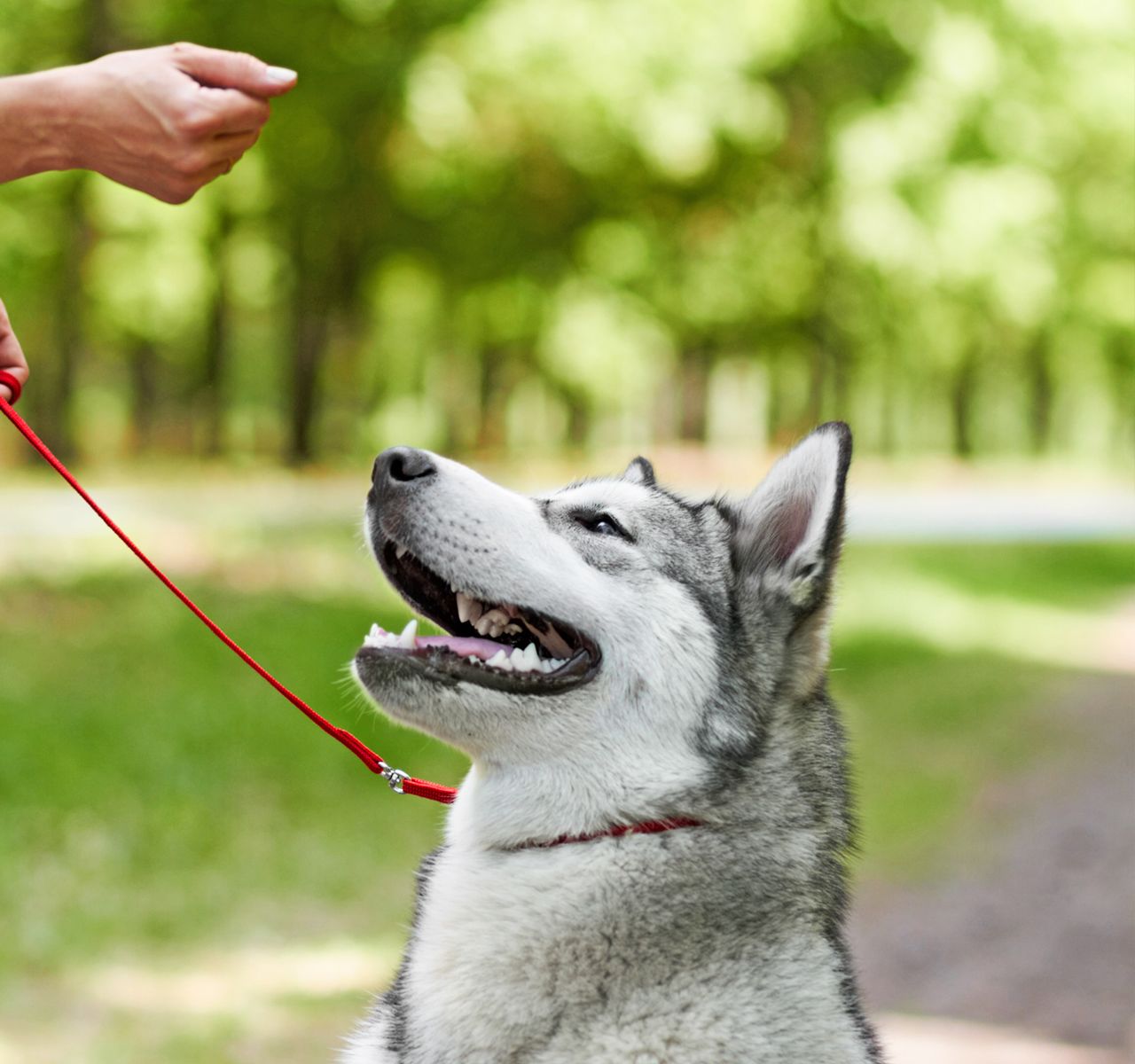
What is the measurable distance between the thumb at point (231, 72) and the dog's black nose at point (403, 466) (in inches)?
34.5

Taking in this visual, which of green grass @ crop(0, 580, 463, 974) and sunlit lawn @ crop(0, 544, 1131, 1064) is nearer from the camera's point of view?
sunlit lawn @ crop(0, 544, 1131, 1064)

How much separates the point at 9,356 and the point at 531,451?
27954 millimetres

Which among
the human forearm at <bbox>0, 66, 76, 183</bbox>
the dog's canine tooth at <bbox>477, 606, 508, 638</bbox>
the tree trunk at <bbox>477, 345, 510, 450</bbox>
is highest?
the human forearm at <bbox>0, 66, 76, 183</bbox>

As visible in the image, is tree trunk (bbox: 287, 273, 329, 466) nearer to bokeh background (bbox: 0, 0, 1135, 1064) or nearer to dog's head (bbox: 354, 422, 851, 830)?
bokeh background (bbox: 0, 0, 1135, 1064)

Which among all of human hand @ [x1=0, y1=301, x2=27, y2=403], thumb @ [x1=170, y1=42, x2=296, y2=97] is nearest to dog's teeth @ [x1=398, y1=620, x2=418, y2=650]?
human hand @ [x1=0, y1=301, x2=27, y2=403]

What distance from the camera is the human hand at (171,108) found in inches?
122

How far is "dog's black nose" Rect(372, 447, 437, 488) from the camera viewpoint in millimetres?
3541

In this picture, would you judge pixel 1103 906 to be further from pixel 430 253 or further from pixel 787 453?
pixel 430 253

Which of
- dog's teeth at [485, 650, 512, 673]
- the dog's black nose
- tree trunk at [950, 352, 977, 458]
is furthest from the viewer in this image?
tree trunk at [950, 352, 977, 458]

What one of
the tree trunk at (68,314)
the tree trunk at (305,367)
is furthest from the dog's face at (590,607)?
the tree trunk at (305,367)

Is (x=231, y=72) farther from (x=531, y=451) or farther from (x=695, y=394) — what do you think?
(x=695, y=394)

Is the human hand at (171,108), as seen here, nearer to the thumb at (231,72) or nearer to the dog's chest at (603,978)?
the thumb at (231,72)

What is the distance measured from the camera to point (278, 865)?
8.29 m

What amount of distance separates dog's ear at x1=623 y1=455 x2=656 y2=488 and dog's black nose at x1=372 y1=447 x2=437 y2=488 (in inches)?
33.4
